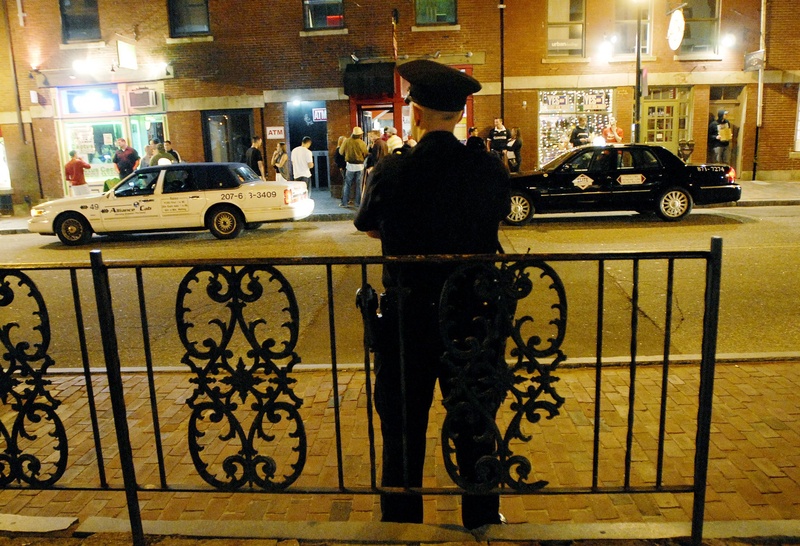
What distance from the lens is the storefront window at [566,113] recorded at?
19.7m

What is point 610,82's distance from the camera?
19516 millimetres

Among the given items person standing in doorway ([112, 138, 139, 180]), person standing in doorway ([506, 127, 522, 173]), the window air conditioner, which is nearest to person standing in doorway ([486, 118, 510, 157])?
person standing in doorway ([506, 127, 522, 173])

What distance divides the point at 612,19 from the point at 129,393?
19.1 meters

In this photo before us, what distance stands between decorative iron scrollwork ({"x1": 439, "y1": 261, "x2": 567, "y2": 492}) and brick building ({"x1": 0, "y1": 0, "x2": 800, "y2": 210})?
17.3 meters

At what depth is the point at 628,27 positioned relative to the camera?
1978cm

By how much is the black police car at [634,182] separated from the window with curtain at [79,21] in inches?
619

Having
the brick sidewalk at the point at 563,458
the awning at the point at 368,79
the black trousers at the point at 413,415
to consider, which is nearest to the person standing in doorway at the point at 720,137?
the awning at the point at 368,79

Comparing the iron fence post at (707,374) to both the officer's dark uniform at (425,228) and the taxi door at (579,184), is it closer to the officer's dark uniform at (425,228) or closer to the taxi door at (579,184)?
the officer's dark uniform at (425,228)

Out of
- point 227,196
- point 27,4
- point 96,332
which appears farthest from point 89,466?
point 27,4

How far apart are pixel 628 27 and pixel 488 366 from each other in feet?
66.3

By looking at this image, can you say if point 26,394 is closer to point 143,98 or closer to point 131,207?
point 131,207

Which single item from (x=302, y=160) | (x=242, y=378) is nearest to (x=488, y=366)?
(x=242, y=378)

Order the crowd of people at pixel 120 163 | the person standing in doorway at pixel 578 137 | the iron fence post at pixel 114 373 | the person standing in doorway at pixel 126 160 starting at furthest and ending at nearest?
the person standing in doorway at pixel 578 137 < the person standing in doorway at pixel 126 160 < the crowd of people at pixel 120 163 < the iron fence post at pixel 114 373

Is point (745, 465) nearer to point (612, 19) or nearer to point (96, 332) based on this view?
point (96, 332)
